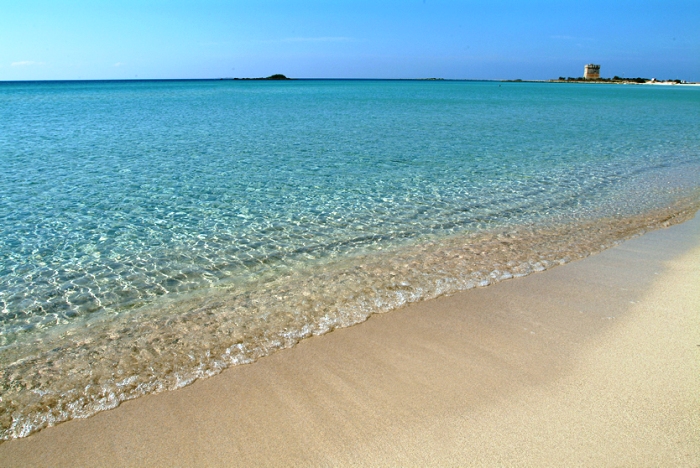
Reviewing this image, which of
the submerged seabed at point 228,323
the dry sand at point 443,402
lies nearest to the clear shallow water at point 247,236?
the submerged seabed at point 228,323

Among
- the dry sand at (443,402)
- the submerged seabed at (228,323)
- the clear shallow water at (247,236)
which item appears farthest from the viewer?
the clear shallow water at (247,236)

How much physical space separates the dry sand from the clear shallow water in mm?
430

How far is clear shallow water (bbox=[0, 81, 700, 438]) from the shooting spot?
4957 millimetres

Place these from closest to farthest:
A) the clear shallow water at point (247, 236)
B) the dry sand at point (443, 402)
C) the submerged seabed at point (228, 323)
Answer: the dry sand at point (443, 402) < the submerged seabed at point (228, 323) < the clear shallow water at point (247, 236)

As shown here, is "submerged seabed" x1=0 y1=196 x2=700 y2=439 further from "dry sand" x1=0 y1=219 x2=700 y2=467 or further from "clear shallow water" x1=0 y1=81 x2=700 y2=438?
"dry sand" x1=0 y1=219 x2=700 y2=467

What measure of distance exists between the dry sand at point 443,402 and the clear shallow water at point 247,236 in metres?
0.43

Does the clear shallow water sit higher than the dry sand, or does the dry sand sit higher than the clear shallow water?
the clear shallow water

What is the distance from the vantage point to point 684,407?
12.5 ft

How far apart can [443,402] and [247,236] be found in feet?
17.4

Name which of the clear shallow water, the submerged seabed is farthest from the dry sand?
the clear shallow water

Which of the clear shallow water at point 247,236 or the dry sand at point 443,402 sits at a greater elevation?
the clear shallow water at point 247,236

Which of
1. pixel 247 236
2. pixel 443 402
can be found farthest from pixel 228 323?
pixel 247 236

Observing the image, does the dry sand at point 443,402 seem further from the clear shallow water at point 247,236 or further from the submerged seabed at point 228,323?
the clear shallow water at point 247,236

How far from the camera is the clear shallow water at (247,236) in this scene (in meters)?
4.96
